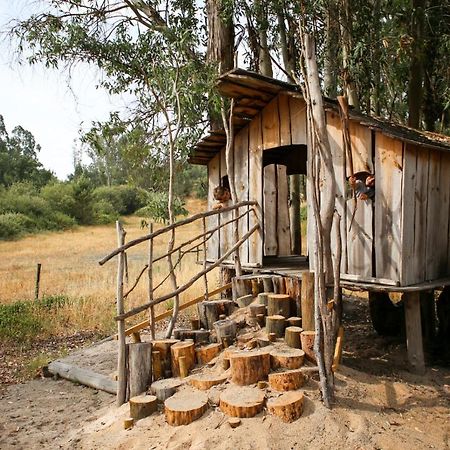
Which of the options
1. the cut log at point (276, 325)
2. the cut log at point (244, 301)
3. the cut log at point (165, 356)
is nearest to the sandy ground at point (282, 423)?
the cut log at point (165, 356)

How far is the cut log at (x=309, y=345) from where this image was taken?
17.4ft

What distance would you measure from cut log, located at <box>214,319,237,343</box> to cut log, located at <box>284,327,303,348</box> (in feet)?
2.43

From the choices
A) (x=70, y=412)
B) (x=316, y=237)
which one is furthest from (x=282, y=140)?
(x=70, y=412)

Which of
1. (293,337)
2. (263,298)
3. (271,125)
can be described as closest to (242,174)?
(271,125)

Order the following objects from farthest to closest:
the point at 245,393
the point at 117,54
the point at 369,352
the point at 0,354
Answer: the point at 117,54 → the point at 0,354 → the point at 369,352 → the point at 245,393

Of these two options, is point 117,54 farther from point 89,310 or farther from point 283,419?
point 283,419

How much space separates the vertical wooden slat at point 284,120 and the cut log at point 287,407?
3984 millimetres

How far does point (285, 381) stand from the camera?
4.80 metres

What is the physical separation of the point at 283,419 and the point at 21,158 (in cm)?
5216

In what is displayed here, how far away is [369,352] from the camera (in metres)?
7.73

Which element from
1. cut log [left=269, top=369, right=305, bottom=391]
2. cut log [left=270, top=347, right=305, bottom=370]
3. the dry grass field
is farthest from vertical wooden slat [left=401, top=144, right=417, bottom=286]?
the dry grass field

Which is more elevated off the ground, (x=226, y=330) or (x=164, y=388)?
(x=226, y=330)

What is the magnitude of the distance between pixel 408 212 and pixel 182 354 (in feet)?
11.1

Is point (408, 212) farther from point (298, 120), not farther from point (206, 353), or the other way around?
point (206, 353)
